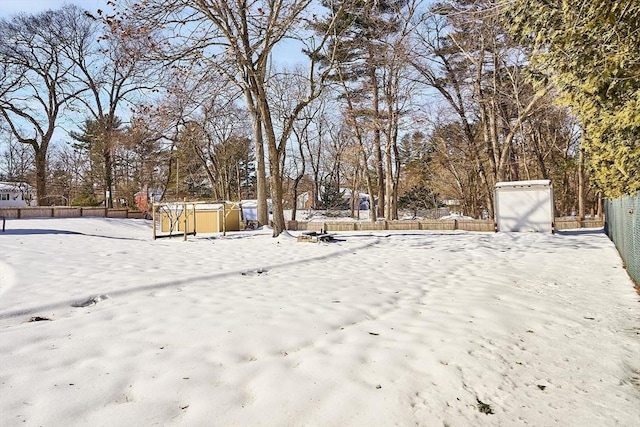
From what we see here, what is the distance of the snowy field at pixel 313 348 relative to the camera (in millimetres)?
1821

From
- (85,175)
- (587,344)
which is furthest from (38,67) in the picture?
(587,344)

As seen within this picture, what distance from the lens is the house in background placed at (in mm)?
29981

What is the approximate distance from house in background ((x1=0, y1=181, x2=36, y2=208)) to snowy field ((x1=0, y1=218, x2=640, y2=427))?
3070 cm

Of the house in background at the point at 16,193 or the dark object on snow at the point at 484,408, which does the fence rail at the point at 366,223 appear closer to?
the dark object on snow at the point at 484,408

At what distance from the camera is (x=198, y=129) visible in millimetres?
19453

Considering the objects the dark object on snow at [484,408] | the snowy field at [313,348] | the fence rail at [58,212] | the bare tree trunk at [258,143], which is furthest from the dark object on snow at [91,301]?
the fence rail at [58,212]

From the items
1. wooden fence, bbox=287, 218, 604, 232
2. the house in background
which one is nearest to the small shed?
wooden fence, bbox=287, 218, 604, 232

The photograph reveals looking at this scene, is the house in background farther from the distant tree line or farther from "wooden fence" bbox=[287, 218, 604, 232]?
"wooden fence" bbox=[287, 218, 604, 232]

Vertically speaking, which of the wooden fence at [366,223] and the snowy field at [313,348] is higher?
the wooden fence at [366,223]

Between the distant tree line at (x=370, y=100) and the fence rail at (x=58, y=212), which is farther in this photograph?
the fence rail at (x=58, y=212)

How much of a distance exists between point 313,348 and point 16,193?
129 feet

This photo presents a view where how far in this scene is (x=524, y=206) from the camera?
41.4ft

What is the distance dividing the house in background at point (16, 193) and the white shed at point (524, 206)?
105ft

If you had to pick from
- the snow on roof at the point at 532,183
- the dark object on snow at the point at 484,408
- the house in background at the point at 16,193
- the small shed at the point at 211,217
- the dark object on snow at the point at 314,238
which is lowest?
the dark object on snow at the point at 484,408
